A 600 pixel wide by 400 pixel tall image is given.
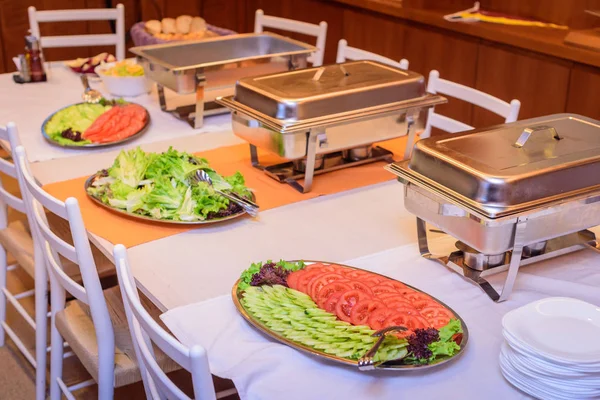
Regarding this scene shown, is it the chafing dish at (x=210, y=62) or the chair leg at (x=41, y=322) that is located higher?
the chafing dish at (x=210, y=62)

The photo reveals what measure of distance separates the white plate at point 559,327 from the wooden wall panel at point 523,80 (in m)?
2.04

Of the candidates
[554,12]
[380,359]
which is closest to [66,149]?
[380,359]

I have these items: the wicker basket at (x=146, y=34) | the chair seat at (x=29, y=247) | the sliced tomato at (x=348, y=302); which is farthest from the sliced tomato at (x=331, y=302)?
the wicker basket at (x=146, y=34)

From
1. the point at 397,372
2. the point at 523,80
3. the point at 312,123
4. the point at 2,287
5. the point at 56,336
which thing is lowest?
the point at 2,287

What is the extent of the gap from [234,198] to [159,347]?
651 mm

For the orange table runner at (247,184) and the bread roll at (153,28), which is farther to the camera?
the bread roll at (153,28)

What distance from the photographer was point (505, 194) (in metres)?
1.37

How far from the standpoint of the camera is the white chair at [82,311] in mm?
1542

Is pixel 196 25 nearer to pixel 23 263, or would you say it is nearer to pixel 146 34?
pixel 146 34

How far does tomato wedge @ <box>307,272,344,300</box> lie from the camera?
1375 mm

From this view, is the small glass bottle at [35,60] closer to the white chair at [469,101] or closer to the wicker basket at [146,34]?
the wicker basket at [146,34]

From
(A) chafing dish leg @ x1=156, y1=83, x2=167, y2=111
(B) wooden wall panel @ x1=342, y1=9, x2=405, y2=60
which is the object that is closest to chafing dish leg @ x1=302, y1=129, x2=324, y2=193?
(A) chafing dish leg @ x1=156, y1=83, x2=167, y2=111

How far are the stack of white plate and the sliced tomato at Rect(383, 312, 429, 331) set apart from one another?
0.44 ft

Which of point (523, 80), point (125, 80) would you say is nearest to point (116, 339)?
point (125, 80)
